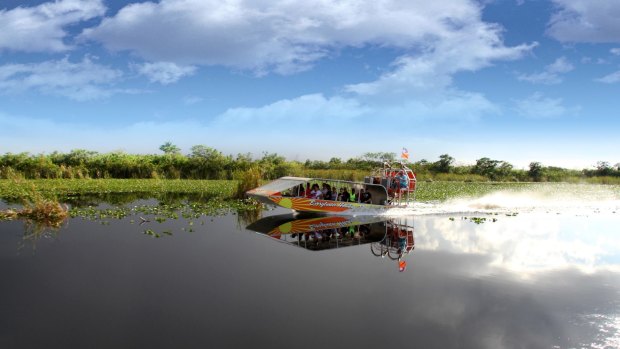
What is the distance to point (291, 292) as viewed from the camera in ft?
33.2

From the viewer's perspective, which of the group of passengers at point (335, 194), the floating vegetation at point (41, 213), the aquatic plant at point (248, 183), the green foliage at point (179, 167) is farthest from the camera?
the green foliage at point (179, 167)

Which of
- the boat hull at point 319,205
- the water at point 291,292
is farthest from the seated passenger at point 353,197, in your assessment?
the water at point 291,292

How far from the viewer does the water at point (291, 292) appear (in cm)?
795

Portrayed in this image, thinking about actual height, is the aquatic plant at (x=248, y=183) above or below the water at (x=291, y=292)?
above

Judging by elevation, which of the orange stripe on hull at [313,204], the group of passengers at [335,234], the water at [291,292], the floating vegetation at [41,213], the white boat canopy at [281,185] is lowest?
the water at [291,292]

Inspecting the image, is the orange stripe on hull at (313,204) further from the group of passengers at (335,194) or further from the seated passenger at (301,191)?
the seated passenger at (301,191)

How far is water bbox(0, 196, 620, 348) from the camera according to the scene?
7.95 m

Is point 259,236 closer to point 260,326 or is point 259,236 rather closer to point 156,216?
point 156,216

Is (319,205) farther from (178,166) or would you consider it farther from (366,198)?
(178,166)

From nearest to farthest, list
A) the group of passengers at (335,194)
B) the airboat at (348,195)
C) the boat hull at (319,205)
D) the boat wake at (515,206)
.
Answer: the boat hull at (319,205), the airboat at (348,195), the group of passengers at (335,194), the boat wake at (515,206)

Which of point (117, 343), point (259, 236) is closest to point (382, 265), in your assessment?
point (259, 236)

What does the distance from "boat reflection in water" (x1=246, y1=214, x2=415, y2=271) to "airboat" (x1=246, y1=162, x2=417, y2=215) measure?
507 millimetres

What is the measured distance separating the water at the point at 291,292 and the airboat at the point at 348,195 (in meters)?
4.62

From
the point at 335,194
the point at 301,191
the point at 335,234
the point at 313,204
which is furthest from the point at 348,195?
the point at 335,234
